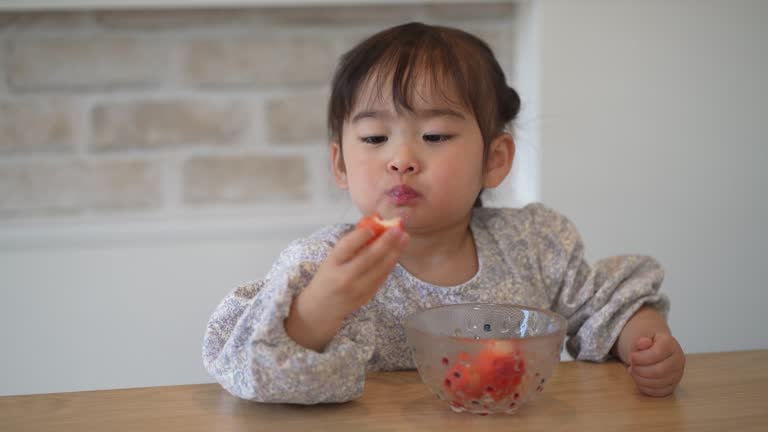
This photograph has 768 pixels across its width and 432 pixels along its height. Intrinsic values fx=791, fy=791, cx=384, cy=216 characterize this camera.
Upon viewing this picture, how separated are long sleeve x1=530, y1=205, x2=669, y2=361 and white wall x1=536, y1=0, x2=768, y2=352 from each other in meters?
0.50

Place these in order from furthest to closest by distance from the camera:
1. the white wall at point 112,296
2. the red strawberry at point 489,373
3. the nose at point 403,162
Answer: the white wall at point 112,296 < the nose at point 403,162 < the red strawberry at point 489,373

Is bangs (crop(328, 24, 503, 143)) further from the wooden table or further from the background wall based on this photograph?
the background wall

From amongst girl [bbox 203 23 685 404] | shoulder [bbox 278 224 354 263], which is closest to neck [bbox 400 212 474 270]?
girl [bbox 203 23 685 404]

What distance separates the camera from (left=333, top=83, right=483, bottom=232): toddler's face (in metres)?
0.97

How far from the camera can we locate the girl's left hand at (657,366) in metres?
0.80

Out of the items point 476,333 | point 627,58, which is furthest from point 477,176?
point 627,58

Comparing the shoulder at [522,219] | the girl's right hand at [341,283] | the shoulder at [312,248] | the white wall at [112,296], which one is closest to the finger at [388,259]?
the girl's right hand at [341,283]

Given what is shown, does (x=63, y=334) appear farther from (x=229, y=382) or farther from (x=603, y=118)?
(x=603, y=118)

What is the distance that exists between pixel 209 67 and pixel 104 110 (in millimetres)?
225

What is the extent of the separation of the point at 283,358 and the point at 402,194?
29cm

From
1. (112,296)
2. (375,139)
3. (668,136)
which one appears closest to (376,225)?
(375,139)

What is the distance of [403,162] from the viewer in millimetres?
951

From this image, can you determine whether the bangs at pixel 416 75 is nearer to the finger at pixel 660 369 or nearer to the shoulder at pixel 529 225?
the shoulder at pixel 529 225

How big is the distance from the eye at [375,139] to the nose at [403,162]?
4cm
